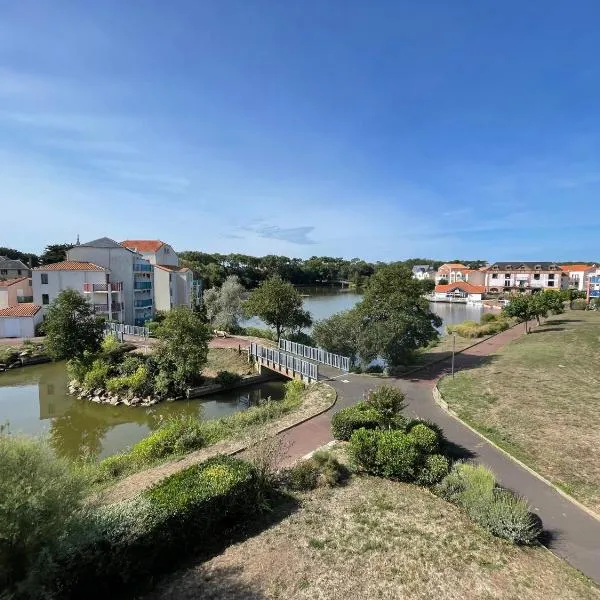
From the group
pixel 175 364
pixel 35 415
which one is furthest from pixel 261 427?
pixel 35 415

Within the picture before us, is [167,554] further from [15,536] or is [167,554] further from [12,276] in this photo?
[12,276]

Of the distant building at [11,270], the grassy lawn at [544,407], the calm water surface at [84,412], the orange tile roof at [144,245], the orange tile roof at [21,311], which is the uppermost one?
the orange tile roof at [144,245]

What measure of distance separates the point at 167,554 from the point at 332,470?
4.45 meters

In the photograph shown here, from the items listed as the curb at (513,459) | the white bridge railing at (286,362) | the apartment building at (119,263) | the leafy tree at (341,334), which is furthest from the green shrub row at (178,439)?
the apartment building at (119,263)

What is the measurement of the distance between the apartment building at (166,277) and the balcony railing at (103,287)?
21.7 ft

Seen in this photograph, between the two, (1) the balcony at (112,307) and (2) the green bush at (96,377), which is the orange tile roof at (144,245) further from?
(2) the green bush at (96,377)

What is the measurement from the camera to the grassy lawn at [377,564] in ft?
21.5

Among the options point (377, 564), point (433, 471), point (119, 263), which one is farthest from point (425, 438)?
point (119, 263)

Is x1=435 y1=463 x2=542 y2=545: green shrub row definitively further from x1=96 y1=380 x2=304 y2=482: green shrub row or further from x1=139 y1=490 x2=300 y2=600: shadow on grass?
x1=96 y1=380 x2=304 y2=482: green shrub row

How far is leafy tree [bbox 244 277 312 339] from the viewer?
92.4 ft

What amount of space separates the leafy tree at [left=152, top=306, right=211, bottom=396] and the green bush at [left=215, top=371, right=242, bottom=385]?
1.36 m

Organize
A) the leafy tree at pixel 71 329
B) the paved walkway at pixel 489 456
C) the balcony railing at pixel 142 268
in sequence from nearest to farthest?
the paved walkway at pixel 489 456
the leafy tree at pixel 71 329
the balcony railing at pixel 142 268

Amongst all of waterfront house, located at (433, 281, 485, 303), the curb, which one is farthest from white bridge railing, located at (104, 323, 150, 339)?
waterfront house, located at (433, 281, 485, 303)

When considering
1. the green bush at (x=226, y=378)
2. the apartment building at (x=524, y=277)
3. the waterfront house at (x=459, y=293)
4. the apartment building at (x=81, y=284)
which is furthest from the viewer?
the apartment building at (x=524, y=277)
